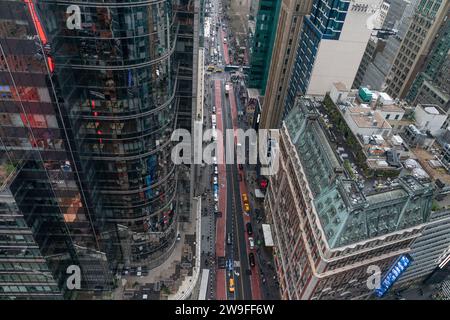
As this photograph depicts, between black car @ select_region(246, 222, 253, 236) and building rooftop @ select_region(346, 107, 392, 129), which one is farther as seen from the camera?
black car @ select_region(246, 222, 253, 236)

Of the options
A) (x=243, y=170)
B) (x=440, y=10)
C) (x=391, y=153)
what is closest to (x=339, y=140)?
(x=391, y=153)

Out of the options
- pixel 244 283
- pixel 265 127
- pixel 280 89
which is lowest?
pixel 244 283

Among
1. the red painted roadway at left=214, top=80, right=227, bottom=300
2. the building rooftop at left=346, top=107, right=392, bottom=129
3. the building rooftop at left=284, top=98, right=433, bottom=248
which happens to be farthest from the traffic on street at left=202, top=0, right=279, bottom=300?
the building rooftop at left=346, top=107, right=392, bottom=129

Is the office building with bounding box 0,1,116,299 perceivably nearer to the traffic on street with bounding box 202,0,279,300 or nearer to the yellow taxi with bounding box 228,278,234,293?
the traffic on street with bounding box 202,0,279,300

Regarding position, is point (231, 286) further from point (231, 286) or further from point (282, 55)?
point (282, 55)

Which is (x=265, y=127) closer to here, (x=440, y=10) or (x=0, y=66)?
(x=440, y=10)

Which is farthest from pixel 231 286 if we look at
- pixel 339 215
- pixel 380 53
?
pixel 380 53

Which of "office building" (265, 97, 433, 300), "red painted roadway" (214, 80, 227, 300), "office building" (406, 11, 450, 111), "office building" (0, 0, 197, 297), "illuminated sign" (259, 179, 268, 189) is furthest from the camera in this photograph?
"office building" (406, 11, 450, 111)
